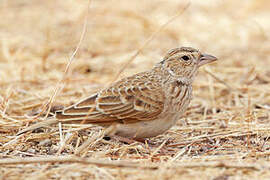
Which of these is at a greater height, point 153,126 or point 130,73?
point 130,73

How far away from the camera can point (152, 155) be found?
4.58 metres

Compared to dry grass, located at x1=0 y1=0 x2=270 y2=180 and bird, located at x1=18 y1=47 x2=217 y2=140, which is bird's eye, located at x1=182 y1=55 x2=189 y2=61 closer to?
bird, located at x1=18 y1=47 x2=217 y2=140

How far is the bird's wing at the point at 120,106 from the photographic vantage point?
501cm

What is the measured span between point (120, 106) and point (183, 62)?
1.04 meters

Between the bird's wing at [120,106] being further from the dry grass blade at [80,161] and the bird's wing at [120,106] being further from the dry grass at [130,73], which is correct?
the dry grass blade at [80,161]

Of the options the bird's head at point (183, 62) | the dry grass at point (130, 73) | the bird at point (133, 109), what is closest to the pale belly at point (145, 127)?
the bird at point (133, 109)

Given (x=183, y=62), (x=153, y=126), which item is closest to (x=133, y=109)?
(x=153, y=126)

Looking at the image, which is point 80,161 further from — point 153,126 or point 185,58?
point 185,58

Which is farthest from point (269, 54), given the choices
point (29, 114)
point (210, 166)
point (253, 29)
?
point (210, 166)

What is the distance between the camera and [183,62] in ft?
18.6

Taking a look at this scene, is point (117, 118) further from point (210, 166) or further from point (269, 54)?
point (269, 54)

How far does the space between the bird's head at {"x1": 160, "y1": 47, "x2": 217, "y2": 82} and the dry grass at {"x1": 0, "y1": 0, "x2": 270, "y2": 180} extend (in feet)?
2.51

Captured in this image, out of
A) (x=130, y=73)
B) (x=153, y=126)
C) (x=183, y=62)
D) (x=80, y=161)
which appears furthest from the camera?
Result: (x=130, y=73)

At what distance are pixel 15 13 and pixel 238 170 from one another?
32.4 ft
